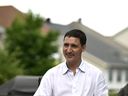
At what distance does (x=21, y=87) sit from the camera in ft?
30.7

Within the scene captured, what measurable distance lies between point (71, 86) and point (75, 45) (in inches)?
11.6

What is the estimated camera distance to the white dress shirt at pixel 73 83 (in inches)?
165

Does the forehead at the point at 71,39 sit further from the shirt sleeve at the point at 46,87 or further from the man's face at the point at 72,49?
the shirt sleeve at the point at 46,87

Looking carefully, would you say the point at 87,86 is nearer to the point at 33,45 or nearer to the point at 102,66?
the point at 33,45

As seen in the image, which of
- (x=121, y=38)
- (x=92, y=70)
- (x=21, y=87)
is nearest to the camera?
(x=92, y=70)

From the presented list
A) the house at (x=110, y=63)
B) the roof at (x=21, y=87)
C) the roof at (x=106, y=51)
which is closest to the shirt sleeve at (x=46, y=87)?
the roof at (x=21, y=87)

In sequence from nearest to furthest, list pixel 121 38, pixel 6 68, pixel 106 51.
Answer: pixel 6 68, pixel 106 51, pixel 121 38

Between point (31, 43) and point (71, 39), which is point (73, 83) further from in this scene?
point (31, 43)

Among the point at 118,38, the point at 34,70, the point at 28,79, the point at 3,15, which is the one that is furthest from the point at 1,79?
the point at 118,38

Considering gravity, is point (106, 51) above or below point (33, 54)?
below

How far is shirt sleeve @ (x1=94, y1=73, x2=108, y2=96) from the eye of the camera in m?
4.20

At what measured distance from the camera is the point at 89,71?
14.0 feet

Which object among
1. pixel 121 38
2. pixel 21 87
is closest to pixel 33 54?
pixel 21 87

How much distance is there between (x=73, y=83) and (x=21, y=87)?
5.23m
